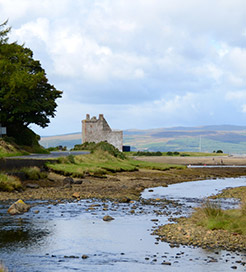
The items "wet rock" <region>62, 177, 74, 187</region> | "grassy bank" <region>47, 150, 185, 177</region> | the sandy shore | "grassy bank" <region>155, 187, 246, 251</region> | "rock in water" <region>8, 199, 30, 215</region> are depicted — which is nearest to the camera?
"grassy bank" <region>155, 187, 246, 251</region>

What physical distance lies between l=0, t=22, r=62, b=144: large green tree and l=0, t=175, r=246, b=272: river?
37.5 meters

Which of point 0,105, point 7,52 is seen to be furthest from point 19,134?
point 7,52

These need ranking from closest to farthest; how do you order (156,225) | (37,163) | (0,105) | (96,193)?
1. (156,225)
2. (96,193)
3. (37,163)
4. (0,105)

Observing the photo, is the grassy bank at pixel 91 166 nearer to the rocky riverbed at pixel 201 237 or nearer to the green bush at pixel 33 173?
the green bush at pixel 33 173

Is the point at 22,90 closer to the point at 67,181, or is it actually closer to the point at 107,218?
the point at 67,181

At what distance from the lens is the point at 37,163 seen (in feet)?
145

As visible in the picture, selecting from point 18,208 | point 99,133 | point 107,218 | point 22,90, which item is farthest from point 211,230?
point 99,133

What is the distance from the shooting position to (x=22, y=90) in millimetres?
63250

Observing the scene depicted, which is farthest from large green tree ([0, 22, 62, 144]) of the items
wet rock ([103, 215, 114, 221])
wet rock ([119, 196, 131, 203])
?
wet rock ([103, 215, 114, 221])

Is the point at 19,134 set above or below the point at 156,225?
above

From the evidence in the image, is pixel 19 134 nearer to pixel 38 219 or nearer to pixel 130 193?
pixel 130 193

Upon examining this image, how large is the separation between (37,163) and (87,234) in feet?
83.1

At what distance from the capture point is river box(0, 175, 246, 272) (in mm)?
15117

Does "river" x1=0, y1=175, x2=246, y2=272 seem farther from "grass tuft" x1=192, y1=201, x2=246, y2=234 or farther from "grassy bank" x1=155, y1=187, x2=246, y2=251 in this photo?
"grass tuft" x1=192, y1=201, x2=246, y2=234
